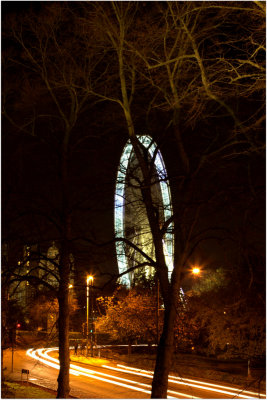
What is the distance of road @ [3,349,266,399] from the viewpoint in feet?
81.8

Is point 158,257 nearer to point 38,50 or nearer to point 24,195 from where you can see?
point 24,195

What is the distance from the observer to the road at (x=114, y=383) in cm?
2494

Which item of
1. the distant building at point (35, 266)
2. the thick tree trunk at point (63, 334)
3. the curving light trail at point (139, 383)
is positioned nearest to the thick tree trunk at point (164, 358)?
the distant building at point (35, 266)

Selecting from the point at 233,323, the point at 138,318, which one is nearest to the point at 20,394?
the point at 233,323

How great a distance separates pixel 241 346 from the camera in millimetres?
32781

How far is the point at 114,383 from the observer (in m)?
28.7

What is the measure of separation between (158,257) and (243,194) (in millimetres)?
2751

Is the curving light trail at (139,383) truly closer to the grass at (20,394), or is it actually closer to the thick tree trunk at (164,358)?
the grass at (20,394)

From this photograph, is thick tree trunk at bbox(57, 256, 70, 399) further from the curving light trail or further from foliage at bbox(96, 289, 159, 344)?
foliage at bbox(96, 289, 159, 344)

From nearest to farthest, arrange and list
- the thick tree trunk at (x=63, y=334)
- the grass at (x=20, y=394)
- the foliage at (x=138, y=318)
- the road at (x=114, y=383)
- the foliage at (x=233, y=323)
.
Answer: the thick tree trunk at (x=63, y=334) → the grass at (x=20, y=394) → the road at (x=114, y=383) → the foliage at (x=233, y=323) → the foliage at (x=138, y=318)

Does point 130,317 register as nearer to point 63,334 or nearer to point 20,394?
point 20,394

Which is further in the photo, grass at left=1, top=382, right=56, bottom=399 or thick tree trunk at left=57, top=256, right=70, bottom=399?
grass at left=1, top=382, right=56, bottom=399

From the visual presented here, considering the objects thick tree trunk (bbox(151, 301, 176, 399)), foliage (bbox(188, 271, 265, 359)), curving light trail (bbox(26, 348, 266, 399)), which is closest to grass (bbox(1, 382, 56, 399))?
curving light trail (bbox(26, 348, 266, 399))

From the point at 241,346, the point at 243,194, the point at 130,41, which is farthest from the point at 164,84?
the point at 241,346
